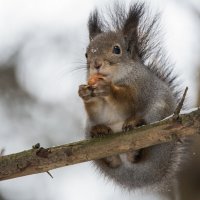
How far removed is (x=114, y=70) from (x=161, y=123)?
0.65m

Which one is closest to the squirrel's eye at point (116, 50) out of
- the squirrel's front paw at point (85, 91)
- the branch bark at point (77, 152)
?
the squirrel's front paw at point (85, 91)

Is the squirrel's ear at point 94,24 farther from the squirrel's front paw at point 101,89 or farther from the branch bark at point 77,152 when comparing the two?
the branch bark at point 77,152

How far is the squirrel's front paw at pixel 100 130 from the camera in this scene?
10.3 feet

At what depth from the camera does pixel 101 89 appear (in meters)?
3.10

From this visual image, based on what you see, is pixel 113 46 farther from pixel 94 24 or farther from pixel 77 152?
pixel 77 152

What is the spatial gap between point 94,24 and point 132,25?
0.31 meters

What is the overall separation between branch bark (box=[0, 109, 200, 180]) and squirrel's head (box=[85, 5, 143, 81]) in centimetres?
49

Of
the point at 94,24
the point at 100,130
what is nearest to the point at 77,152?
the point at 100,130

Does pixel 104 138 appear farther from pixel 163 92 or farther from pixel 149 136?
pixel 163 92

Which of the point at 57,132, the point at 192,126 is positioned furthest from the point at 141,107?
the point at 57,132

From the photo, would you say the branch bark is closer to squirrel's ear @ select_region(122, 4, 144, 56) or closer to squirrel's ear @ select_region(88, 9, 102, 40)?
squirrel's ear @ select_region(122, 4, 144, 56)

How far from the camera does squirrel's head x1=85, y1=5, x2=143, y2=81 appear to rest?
3260 millimetres

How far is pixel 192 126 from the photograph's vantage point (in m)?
2.65

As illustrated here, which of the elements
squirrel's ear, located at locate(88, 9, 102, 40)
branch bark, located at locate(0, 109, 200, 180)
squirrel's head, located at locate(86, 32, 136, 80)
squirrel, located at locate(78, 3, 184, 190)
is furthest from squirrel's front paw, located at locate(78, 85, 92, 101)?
squirrel's ear, located at locate(88, 9, 102, 40)
